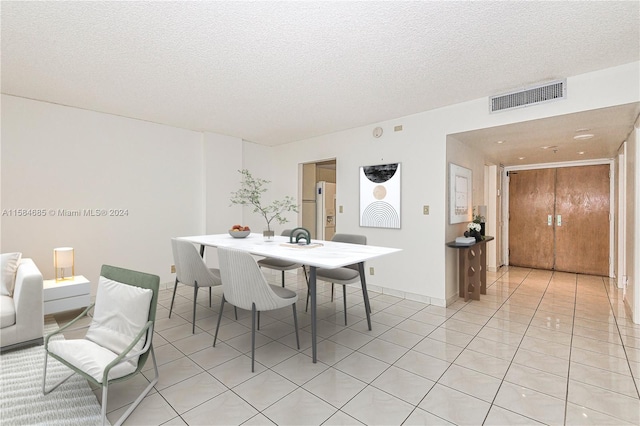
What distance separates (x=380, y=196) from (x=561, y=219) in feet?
13.9

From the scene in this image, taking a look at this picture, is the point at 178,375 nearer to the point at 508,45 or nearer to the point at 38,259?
the point at 38,259

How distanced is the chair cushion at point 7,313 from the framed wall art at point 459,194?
468 centimetres

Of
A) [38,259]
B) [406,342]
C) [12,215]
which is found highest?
[12,215]

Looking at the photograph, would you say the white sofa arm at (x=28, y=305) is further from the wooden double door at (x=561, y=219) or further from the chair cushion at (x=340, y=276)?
the wooden double door at (x=561, y=219)

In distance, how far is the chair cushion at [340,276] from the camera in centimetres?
321

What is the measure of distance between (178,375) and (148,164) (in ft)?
11.1

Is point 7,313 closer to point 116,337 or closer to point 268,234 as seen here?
point 116,337

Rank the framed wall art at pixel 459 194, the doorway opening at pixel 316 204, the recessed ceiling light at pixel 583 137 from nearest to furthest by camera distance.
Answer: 1. the recessed ceiling light at pixel 583 137
2. the framed wall art at pixel 459 194
3. the doorway opening at pixel 316 204

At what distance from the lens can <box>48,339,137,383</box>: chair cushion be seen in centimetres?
172

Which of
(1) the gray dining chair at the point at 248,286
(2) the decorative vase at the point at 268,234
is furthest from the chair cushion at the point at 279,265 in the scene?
(1) the gray dining chair at the point at 248,286

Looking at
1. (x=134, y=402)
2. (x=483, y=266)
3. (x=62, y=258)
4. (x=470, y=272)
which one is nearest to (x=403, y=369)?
(x=134, y=402)

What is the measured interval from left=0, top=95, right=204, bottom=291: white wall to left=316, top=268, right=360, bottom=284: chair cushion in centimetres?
274

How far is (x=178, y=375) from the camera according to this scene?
2287 millimetres

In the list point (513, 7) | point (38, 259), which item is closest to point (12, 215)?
point (38, 259)
